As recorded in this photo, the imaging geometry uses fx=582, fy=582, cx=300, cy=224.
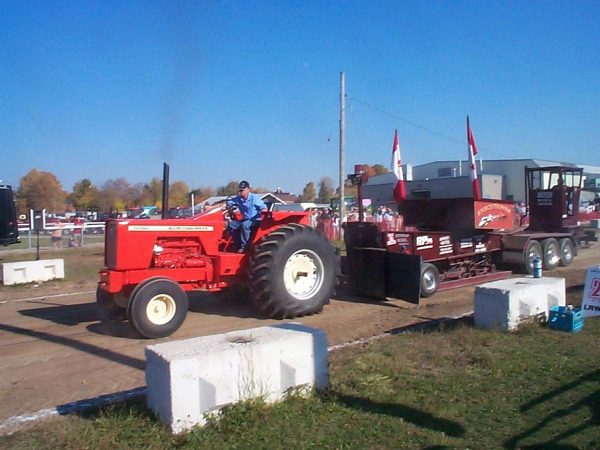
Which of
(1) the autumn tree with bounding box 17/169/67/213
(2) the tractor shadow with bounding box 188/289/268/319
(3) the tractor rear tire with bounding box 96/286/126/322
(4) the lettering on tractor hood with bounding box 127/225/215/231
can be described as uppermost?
(1) the autumn tree with bounding box 17/169/67/213

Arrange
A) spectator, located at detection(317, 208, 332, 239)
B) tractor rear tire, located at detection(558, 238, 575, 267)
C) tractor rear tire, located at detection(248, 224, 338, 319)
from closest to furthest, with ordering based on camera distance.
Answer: tractor rear tire, located at detection(248, 224, 338, 319) → tractor rear tire, located at detection(558, 238, 575, 267) → spectator, located at detection(317, 208, 332, 239)

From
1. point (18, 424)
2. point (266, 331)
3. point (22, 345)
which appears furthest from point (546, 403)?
point (22, 345)

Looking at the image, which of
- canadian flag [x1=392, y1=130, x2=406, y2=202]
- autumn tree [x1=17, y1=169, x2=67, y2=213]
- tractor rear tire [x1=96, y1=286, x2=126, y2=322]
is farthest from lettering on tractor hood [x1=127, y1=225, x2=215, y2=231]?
autumn tree [x1=17, y1=169, x2=67, y2=213]

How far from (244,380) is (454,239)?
7.59 m

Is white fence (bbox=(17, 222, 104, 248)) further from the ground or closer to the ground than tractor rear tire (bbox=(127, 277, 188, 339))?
further from the ground

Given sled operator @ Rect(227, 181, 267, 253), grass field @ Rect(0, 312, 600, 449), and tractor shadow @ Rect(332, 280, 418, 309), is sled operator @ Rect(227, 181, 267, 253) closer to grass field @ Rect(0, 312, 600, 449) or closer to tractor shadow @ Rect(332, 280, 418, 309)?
tractor shadow @ Rect(332, 280, 418, 309)

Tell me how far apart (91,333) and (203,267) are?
1709 mm

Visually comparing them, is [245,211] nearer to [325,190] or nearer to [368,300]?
[368,300]

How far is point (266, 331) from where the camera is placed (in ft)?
16.0

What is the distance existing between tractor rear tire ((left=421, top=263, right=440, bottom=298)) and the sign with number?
3070 mm

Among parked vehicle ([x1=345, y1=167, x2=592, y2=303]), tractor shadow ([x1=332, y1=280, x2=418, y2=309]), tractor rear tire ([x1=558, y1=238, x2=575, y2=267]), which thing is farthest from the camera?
tractor rear tire ([x1=558, y1=238, x2=575, y2=267])

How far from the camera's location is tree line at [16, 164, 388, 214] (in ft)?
35.7

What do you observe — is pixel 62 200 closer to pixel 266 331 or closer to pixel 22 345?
pixel 22 345

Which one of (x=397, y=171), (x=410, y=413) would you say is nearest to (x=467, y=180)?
(x=397, y=171)
